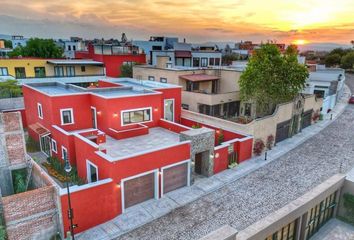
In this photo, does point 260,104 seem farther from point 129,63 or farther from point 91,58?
point 91,58

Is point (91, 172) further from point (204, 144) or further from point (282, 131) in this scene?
point (282, 131)

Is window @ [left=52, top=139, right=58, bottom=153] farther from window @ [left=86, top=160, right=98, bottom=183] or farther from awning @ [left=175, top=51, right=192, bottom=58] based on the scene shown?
awning @ [left=175, top=51, right=192, bottom=58]

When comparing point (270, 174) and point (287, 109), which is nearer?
point (270, 174)

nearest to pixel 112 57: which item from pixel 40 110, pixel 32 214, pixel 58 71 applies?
pixel 58 71

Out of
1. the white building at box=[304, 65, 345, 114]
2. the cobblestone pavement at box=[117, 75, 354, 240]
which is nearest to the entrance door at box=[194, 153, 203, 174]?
the cobblestone pavement at box=[117, 75, 354, 240]

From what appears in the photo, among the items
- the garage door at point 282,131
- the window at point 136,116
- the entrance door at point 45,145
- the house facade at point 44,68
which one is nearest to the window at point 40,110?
the entrance door at point 45,145

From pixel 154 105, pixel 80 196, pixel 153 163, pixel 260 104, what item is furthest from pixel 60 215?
pixel 260 104
